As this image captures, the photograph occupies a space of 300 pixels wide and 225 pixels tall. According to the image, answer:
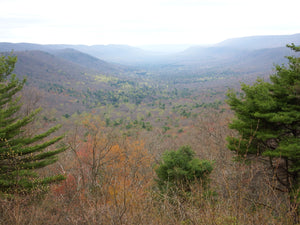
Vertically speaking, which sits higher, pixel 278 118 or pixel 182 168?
pixel 278 118

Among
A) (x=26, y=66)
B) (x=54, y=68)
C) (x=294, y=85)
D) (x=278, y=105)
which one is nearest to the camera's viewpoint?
(x=294, y=85)

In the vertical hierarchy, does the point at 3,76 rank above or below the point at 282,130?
above

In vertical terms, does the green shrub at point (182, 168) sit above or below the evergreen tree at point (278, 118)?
below

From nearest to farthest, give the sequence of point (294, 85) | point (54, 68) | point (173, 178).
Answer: point (294, 85)
point (173, 178)
point (54, 68)

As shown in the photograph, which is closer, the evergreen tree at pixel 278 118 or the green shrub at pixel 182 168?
the evergreen tree at pixel 278 118

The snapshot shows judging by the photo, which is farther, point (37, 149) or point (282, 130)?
point (37, 149)

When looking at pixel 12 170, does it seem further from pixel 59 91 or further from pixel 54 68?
pixel 54 68

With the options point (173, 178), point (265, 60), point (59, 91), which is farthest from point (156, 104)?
point (265, 60)

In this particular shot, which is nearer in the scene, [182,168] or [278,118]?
[278,118]

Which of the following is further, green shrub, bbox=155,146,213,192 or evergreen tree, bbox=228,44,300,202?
green shrub, bbox=155,146,213,192

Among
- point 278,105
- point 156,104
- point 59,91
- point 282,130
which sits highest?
point 278,105

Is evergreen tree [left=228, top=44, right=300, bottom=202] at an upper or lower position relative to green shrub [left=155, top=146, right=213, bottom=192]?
upper

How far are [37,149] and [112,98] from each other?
3380 inches

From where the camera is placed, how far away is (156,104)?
3497 inches
